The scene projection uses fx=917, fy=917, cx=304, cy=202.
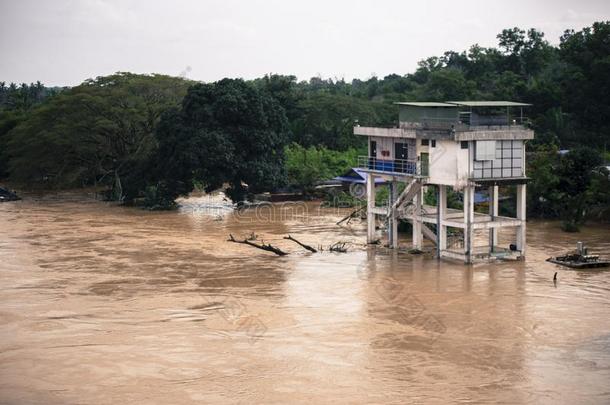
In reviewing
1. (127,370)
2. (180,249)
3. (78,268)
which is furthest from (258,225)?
(127,370)

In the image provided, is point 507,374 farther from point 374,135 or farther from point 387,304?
point 374,135

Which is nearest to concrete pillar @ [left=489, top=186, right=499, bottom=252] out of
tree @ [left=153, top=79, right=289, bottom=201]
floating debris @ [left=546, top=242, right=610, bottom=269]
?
floating debris @ [left=546, top=242, right=610, bottom=269]

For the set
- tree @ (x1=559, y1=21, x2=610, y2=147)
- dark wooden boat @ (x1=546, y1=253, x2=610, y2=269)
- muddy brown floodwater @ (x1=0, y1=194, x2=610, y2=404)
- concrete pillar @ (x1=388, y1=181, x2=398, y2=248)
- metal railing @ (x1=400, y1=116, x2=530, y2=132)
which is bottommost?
muddy brown floodwater @ (x1=0, y1=194, x2=610, y2=404)

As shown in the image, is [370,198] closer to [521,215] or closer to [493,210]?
[493,210]

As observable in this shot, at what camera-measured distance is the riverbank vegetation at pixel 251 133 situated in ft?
153

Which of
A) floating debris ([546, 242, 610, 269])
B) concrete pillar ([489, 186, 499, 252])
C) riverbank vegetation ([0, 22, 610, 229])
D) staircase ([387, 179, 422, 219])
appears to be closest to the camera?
floating debris ([546, 242, 610, 269])

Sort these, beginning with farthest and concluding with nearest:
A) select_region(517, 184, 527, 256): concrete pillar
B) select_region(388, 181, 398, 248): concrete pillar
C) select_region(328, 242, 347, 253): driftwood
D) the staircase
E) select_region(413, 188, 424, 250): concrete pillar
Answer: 1. select_region(388, 181, 398, 248): concrete pillar
2. select_region(328, 242, 347, 253): driftwood
3. select_region(413, 188, 424, 250): concrete pillar
4. the staircase
5. select_region(517, 184, 527, 256): concrete pillar

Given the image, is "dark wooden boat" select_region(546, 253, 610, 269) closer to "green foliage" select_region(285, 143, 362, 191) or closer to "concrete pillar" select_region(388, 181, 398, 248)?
"concrete pillar" select_region(388, 181, 398, 248)

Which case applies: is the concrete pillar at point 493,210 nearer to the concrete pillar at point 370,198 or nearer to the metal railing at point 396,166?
the metal railing at point 396,166

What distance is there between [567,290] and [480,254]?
4.87 meters

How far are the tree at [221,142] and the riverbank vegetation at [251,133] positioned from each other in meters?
0.07

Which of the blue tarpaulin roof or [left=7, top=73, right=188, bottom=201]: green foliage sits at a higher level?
[left=7, top=73, right=188, bottom=201]: green foliage

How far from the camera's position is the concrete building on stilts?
111 feet

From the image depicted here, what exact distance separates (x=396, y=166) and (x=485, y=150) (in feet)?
14.2
